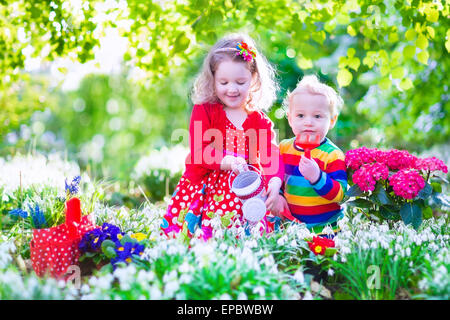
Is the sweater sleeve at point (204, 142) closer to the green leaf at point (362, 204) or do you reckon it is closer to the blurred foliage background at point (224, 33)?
the blurred foliage background at point (224, 33)

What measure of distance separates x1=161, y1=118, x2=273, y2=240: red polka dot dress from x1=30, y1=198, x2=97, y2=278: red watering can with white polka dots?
0.64 meters

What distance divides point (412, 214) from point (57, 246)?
2.26 metres

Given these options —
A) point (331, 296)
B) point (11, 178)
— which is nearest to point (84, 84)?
point (11, 178)

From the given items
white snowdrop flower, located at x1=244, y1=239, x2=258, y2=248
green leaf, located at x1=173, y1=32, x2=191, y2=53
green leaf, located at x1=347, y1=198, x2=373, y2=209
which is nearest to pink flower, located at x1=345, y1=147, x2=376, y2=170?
green leaf, located at x1=347, y1=198, x2=373, y2=209

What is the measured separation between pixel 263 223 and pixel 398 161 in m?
1.08

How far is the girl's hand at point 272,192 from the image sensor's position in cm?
291

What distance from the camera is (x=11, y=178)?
4148mm

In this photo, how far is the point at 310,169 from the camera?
9.21 ft

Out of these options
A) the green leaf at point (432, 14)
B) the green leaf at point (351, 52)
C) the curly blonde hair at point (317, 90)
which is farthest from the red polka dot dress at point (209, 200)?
the green leaf at point (432, 14)

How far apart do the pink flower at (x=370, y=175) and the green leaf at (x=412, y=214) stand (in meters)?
0.26

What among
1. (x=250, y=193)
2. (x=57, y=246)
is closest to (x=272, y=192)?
(x=250, y=193)

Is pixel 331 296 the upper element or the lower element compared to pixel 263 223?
lower

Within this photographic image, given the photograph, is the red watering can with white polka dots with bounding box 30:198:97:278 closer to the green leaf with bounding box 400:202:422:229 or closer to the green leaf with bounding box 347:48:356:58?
the green leaf with bounding box 400:202:422:229
